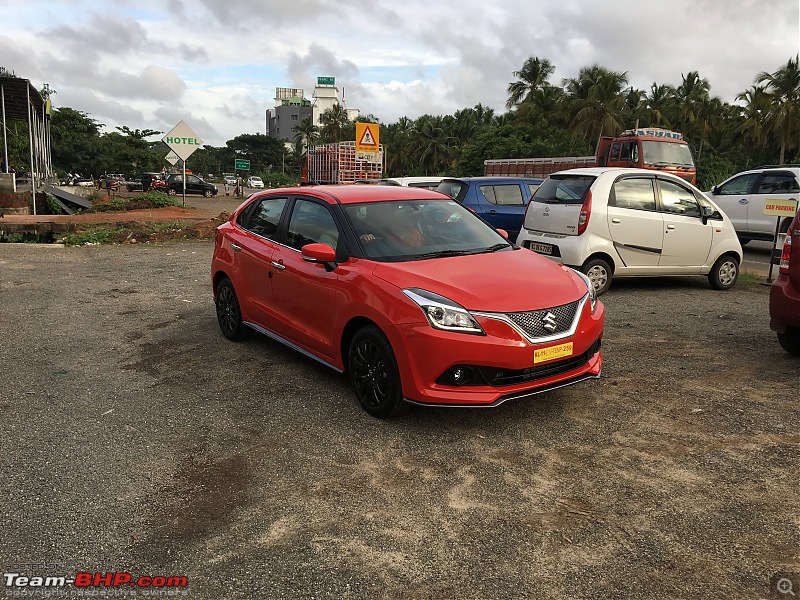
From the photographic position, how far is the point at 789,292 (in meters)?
5.78

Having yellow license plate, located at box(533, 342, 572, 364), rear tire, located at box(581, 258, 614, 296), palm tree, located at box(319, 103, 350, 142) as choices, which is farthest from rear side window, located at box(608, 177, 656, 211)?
palm tree, located at box(319, 103, 350, 142)

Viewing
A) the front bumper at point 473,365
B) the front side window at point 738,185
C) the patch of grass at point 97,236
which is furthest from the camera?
the patch of grass at point 97,236

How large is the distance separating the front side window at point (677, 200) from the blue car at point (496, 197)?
312 centimetres

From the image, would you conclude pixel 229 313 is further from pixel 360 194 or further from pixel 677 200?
pixel 677 200

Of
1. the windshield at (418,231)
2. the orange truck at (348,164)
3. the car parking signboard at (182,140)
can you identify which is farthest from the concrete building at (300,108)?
the windshield at (418,231)

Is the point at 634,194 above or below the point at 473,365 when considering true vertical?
above

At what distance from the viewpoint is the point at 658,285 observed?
33.5 ft

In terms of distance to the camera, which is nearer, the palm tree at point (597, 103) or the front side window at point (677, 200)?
the front side window at point (677, 200)

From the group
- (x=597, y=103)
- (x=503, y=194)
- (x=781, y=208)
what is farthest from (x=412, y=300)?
(x=597, y=103)

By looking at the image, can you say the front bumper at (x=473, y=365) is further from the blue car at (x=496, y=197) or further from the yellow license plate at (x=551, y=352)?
the blue car at (x=496, y=197)

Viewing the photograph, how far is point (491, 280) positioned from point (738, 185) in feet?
40.8

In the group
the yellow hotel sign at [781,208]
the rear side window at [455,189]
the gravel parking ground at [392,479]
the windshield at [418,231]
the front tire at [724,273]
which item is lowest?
the gravel parking ground at [392,479]

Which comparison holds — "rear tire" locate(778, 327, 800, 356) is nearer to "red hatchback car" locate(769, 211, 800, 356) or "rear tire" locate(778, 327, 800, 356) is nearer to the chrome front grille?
"red hatchback car" locate(769, 211, 800, 356)

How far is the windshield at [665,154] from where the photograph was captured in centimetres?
1928
